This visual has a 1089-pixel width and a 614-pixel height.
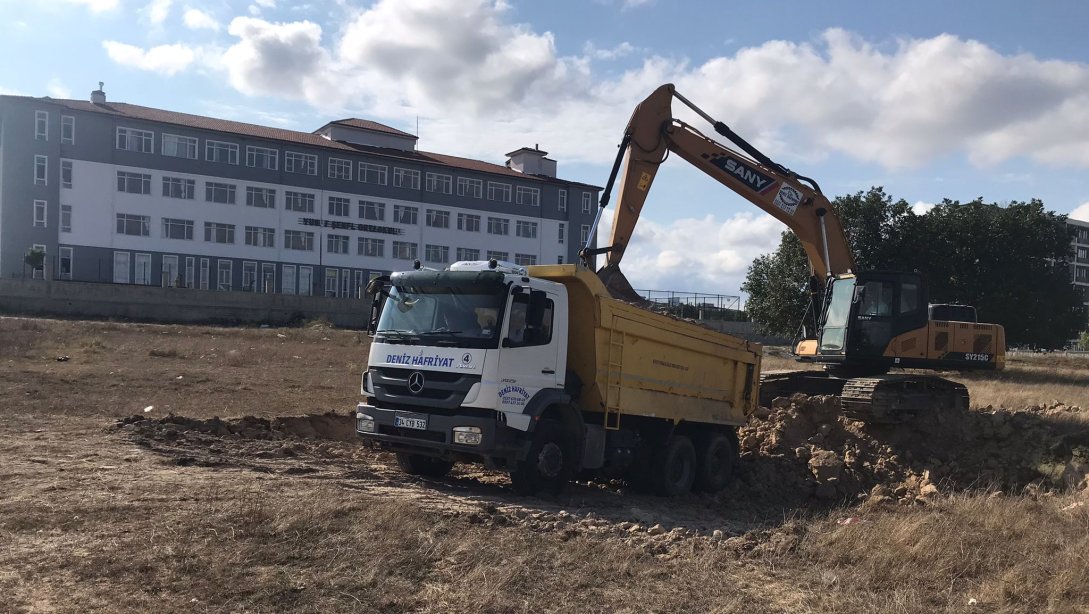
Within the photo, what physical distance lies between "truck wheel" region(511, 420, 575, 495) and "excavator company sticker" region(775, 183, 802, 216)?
9.38 meters

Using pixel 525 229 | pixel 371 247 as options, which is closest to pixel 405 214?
pixel 371 247

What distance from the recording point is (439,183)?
66.4 m

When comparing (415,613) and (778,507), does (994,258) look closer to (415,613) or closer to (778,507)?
(778,507)

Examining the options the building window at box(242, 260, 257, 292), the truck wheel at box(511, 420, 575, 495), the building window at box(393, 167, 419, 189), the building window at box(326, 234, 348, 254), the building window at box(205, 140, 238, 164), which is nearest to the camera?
the truck wheel at box(511, 420, 575, 495)

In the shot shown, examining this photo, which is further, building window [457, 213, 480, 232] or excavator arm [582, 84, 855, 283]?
building window [457, 213, 480, 232]

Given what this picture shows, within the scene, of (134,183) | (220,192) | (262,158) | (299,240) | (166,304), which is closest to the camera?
(166,304)

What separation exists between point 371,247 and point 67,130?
20078mm

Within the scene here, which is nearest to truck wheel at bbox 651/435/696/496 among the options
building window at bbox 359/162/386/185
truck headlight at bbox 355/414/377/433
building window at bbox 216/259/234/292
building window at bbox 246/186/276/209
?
truck headlight at bbox 355/414/377/433

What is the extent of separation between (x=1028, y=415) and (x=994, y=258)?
30.4 m

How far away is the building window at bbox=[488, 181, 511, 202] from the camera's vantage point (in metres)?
68.4

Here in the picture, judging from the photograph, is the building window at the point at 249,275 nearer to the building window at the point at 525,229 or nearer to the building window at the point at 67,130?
the building window at the point at 67,130

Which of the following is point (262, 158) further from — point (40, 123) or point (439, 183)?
point (40, 123)

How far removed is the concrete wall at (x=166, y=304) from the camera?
45969 mm

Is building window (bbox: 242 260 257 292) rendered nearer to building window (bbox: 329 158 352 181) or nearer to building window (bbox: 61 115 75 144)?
building window (bbox: 329 158 352 181)
